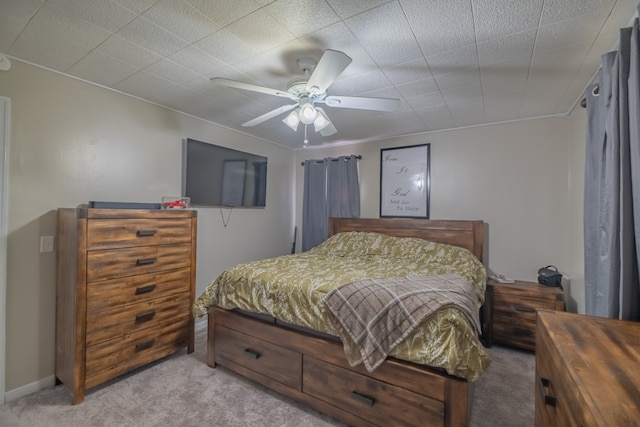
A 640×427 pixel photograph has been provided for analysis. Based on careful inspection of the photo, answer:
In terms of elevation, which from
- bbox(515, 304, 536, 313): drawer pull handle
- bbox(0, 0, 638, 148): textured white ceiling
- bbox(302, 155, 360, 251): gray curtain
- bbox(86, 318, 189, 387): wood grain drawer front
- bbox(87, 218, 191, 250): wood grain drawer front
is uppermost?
bbox(0, 0, 638, 148): textured white ceiling

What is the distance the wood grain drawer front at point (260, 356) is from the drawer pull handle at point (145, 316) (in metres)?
0.54

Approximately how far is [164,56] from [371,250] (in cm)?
281

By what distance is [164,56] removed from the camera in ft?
6.64

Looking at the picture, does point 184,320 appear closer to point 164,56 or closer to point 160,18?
point 164,56

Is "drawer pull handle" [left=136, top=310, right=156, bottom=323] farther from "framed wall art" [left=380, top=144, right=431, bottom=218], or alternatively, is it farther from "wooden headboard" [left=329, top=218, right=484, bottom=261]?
"framed wall art" [left=380, top=144, right=431, bottom=218]

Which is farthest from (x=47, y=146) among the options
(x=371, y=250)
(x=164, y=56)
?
(x=371, y=250)

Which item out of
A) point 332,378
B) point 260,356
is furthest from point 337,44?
point 260,356

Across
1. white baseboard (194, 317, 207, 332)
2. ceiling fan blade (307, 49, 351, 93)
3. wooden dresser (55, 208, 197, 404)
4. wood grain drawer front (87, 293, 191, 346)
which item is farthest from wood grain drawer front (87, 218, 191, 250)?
ceiling fan blade (307, 49, 351, 93)

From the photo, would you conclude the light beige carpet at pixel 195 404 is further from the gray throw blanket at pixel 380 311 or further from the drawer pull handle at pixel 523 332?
the gray throw blanket at pixel 380 311

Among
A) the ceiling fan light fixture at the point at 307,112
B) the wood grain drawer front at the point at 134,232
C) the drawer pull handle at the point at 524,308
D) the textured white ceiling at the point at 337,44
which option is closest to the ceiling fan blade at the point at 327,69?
the ceiling fan light fixture at the point at 307,112

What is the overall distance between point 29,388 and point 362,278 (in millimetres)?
2623

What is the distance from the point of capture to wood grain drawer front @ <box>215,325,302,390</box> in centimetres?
205

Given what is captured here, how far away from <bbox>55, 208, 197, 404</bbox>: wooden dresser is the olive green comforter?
1.12ft

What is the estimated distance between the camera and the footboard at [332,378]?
5.08ft
